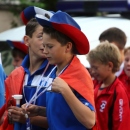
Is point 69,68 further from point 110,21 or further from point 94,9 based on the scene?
point 94,9

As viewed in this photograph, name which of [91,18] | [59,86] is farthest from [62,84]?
[91,18]

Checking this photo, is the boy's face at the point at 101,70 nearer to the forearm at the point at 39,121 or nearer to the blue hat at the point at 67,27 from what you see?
the forearm at the point at 39,121

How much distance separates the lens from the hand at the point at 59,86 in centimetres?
384

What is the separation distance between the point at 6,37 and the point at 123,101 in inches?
132

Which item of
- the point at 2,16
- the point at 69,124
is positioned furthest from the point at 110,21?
the point at 2,16

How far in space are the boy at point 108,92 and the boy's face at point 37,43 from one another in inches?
31.0

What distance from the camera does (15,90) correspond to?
14.8 feet

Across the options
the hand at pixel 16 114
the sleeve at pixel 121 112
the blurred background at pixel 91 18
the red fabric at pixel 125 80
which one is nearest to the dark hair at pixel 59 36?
the hand at pixel 16 114

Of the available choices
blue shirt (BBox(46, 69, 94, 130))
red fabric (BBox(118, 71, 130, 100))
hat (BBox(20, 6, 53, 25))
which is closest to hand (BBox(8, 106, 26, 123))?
blue shirt (BBox(46, 69, 94, 130))

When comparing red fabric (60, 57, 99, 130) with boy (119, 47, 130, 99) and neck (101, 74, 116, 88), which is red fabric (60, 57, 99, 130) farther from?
boy (119, 47, 130, 99)

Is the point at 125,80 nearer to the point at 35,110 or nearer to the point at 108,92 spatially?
the point at 108,92

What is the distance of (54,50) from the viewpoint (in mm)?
3980

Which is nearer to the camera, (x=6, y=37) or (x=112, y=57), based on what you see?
(x=112, y=57)

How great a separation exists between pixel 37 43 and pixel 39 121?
2.09 feet
